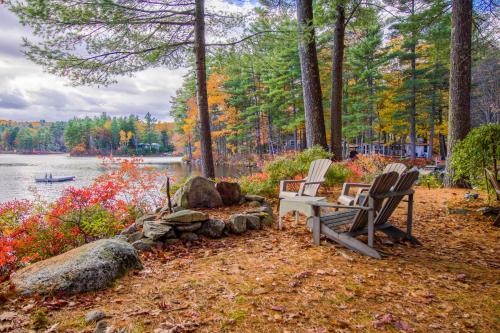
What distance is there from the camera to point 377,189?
3.09 m

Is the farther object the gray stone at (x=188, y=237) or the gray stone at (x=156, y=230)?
the gray stone at (x=188, y=237)

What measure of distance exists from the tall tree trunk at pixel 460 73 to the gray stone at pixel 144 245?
6.06 meters

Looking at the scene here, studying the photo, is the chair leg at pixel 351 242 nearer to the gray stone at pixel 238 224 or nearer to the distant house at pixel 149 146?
the gray stone at pixel 238 224

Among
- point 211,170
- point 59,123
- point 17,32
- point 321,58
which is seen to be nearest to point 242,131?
point 321,58

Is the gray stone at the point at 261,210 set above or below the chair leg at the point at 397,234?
above

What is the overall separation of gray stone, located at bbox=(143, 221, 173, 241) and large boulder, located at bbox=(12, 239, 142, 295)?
32.4 inches

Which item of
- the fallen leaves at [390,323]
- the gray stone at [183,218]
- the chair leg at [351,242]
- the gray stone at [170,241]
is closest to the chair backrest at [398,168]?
the chair leg at [351,242]

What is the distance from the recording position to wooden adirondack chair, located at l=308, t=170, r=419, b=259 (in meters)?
3.08

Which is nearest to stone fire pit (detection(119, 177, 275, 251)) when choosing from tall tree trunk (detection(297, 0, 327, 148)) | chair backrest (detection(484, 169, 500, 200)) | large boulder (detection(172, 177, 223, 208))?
large boulder (detection(172, 177, 223, 208))

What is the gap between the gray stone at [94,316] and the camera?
1.97 m

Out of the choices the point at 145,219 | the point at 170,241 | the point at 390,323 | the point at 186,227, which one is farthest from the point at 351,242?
the point at 145,219

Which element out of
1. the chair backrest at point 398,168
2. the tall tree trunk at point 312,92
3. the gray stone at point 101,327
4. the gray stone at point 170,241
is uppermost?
the tall tree trunk at point 312,92

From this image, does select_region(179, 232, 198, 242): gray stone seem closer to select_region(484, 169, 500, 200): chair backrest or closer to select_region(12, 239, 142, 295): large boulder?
select_region(12, 239, 142, 295): large boulder

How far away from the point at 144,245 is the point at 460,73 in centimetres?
678
